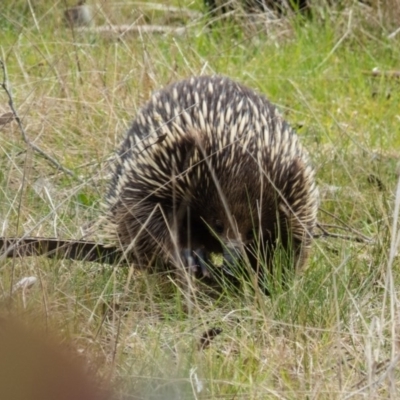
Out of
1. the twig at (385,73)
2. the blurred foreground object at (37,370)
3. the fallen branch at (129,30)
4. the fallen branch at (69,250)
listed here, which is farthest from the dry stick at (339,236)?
the blurred foreground object at (37,370)

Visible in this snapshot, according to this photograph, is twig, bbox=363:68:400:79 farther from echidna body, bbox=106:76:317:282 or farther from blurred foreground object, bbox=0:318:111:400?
blurred foreground object, bbox=0:318:111:400

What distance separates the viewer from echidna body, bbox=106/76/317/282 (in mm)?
2406

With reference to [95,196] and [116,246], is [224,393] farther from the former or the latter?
[95,196]

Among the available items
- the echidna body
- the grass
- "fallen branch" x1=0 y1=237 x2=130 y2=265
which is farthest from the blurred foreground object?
the echidna body

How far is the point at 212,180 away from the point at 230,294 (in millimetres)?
318

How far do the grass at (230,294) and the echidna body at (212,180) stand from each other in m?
0.13

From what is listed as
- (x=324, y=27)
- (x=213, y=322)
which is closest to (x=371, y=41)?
(x=324, y=27)

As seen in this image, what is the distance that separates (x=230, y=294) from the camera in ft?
7.60

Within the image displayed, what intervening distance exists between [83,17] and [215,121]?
6.65 ft

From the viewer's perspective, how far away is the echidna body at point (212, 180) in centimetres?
A: 241

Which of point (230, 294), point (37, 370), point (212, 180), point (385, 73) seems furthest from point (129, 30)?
point (37, 370)

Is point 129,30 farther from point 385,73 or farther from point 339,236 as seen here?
point 339,236

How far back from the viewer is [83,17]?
435 cm

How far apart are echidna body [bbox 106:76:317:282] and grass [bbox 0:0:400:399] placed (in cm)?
13
